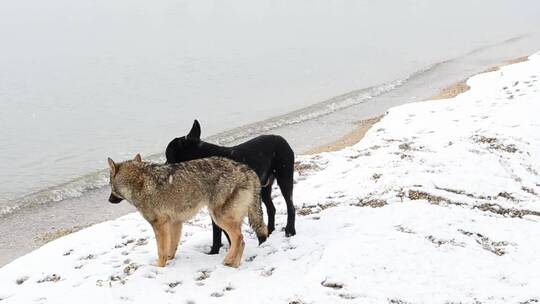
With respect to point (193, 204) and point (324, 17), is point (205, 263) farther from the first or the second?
point (324, 17)

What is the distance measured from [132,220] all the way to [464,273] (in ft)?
20.9

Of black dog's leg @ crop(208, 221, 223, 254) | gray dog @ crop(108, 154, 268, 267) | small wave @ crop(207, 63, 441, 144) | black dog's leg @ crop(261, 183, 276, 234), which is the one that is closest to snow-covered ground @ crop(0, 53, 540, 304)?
black dog's leg @ crop(208, 221, 223, 254)

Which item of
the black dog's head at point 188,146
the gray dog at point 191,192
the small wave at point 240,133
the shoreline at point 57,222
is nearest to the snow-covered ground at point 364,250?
the gray dog at point 191,192

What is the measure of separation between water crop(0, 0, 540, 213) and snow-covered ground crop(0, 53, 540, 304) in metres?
8.96

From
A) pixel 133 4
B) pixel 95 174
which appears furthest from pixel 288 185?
pixel 133 4

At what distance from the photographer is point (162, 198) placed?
767 centimetres

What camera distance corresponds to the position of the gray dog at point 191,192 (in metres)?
7.59

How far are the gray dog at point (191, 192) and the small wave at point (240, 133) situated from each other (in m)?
9.96

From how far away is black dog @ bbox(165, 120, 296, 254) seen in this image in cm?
835

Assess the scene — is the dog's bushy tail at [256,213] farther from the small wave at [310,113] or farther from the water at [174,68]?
the small wave at [310,113]

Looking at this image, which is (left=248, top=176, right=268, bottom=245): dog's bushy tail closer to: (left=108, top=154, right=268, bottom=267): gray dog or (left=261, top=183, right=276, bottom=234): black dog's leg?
(left=108, top=154, right=268, bottom=267): gray dog

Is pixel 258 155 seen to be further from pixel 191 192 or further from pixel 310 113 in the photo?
pixel 310 113

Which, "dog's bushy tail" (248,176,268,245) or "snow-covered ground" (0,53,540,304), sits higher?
"dog's bushy tail" (248,176,268,245)

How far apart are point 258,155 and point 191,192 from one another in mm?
1277
